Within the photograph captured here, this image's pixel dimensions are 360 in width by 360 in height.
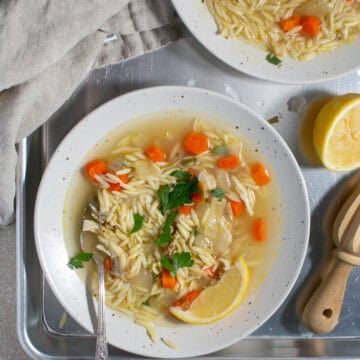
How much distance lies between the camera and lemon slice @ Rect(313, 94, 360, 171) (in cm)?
246

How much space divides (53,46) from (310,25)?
1.11m

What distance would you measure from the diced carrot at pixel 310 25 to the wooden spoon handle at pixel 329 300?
3.36 ft

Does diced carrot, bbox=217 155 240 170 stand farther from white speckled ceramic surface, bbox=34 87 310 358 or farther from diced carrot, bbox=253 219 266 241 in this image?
diced carrot, bbox=253 219 266 241

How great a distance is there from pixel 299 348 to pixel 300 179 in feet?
2.73

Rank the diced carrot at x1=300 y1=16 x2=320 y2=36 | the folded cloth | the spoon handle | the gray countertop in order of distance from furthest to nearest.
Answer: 1. the gray countertop
2. the diced carrot at x1=300 y1=16 x2=320 y2=36
3. the spoon handle
4. the folded cloth

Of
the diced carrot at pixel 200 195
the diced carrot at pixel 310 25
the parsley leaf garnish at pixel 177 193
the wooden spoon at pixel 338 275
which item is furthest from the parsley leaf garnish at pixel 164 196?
the diced carrot at pixel 310 25

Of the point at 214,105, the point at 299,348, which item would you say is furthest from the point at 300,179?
the point at 299,348

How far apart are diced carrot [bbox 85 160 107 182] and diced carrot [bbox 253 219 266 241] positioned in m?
0.70

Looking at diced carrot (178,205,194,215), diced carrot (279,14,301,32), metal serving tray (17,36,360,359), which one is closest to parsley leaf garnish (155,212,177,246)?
diced carrot (178,205,194,215)

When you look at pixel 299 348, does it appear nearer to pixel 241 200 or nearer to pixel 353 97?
pixel 241 200

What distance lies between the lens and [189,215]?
2.49 meters

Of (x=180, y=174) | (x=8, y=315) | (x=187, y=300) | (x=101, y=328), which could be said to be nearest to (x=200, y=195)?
(x=180, y=174)

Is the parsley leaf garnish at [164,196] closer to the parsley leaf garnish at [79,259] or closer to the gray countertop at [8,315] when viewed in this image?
the parsley leaf garnish at [79,259]

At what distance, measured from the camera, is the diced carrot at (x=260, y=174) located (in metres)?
2.53
